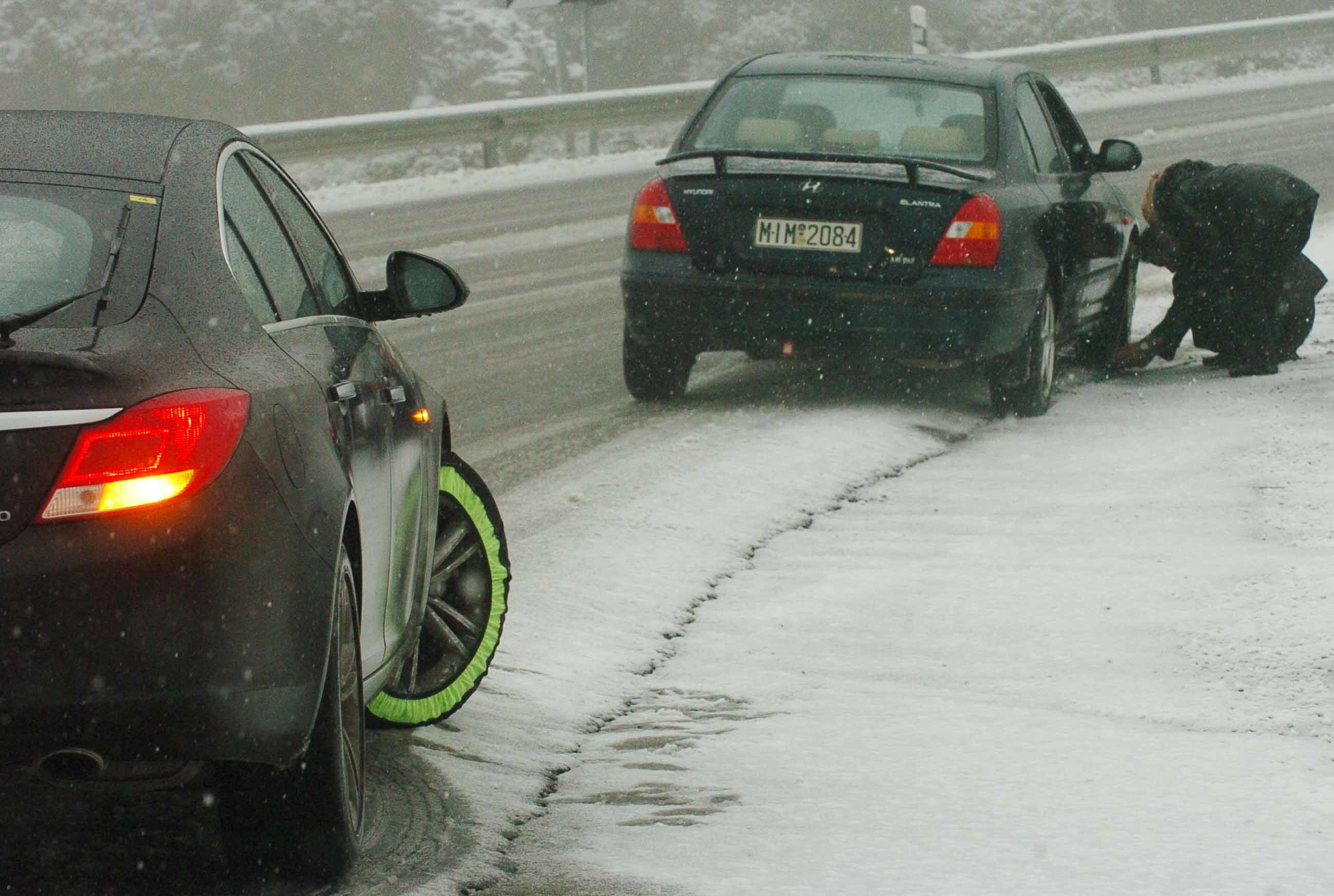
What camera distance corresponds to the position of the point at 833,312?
8977mm

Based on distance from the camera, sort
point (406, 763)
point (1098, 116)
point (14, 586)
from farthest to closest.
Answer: point (1098, 116) < point (406, 763) < point (14, 586)

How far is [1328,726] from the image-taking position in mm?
4840

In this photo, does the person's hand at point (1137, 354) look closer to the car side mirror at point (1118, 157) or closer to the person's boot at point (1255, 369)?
the person's boot at point (1255, 369)

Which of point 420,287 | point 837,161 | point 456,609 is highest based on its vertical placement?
point 420,287

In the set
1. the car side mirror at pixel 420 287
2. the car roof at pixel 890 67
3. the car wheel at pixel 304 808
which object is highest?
the car roof at pixel 890 67

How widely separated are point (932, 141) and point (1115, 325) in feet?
8.24

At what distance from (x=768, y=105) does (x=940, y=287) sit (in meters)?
1.42

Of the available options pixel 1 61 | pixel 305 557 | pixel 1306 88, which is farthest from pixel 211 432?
pixel 1 61

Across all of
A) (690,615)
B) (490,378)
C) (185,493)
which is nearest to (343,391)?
(185,493)

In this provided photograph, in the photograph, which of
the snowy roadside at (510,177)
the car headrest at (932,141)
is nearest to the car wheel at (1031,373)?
the car headrest at (932,141)

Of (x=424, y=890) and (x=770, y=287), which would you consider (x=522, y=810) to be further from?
(x=770, y=287)

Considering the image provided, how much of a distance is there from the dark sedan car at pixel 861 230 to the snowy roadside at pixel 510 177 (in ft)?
34.2

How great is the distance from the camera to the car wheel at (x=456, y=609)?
4.79 metres

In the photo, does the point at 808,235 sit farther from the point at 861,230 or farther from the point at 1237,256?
the point at 1237,256
